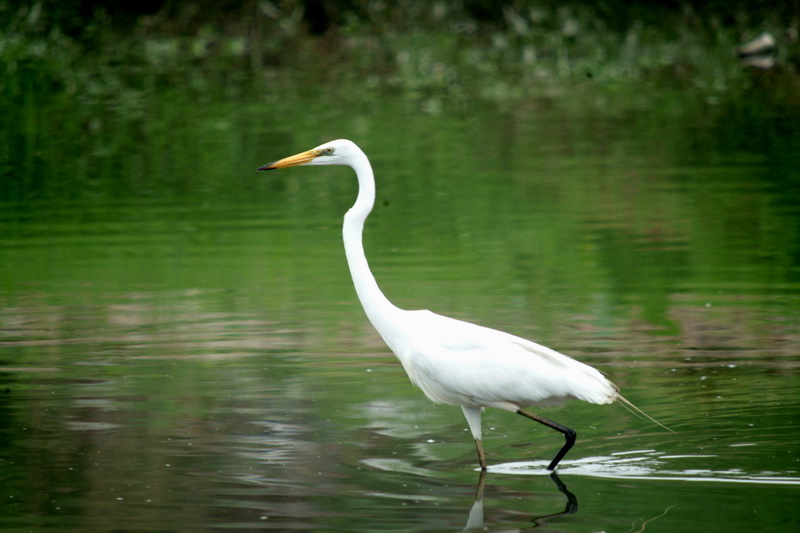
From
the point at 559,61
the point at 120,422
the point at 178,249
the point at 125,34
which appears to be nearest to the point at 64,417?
the point at 120,422

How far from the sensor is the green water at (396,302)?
20.9ft

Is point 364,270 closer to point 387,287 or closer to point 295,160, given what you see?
point 295,160

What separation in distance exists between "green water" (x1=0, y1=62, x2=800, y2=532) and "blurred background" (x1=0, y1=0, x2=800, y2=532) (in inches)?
1.2

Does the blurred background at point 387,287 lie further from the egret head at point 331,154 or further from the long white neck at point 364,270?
the egret head at point 331,154

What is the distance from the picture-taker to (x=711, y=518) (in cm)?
586

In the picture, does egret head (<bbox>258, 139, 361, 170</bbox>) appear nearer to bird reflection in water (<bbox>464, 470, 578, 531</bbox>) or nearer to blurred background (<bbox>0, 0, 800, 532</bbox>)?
blurred background (<bbox>0, 0, 800, 532</bbox>)

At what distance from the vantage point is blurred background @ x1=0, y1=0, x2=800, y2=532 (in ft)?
21.1

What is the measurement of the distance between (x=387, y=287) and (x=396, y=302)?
49 centimetres

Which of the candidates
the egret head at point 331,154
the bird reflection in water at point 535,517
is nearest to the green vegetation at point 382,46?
the egret head at point 331,154

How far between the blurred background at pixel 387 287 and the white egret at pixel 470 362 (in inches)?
13.0

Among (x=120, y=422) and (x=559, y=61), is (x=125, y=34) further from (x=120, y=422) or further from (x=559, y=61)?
(x=120, y=422)

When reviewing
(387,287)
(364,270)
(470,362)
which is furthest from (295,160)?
(387,287)

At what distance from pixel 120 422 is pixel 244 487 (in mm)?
1457

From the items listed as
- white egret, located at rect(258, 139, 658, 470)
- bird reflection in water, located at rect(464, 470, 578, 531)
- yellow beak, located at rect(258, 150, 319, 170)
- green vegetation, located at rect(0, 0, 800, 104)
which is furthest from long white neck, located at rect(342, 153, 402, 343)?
green vegetation, located at rect(0, 0, 800, 104)
